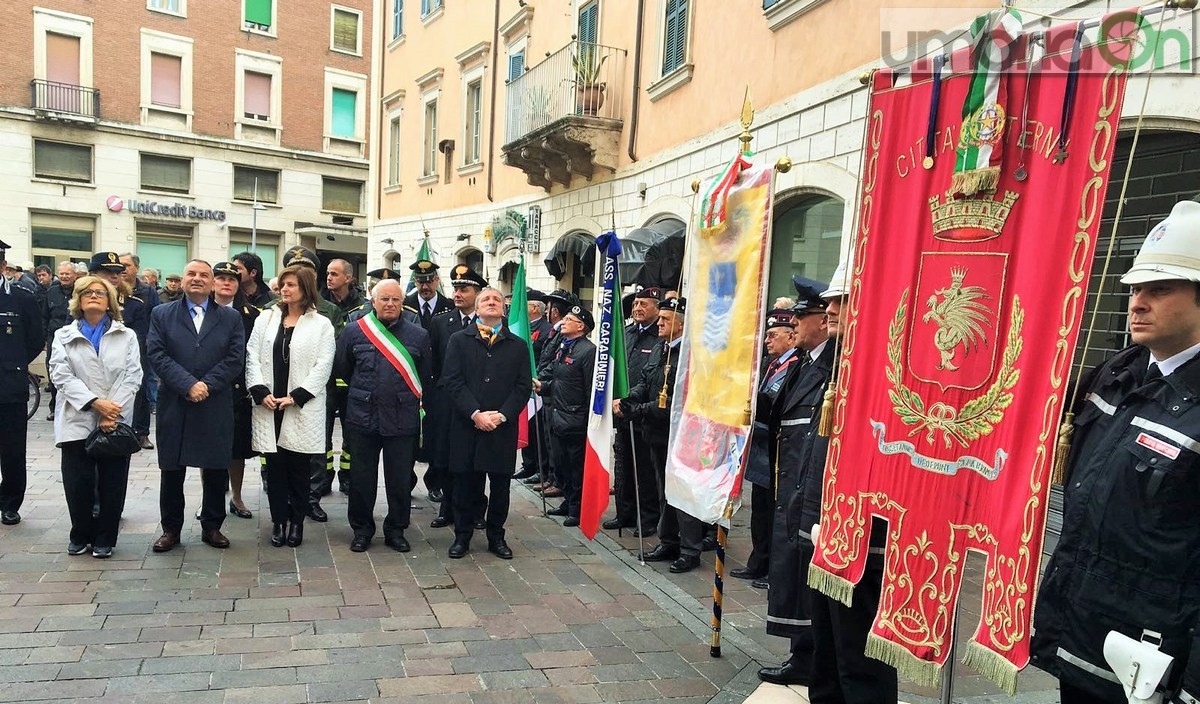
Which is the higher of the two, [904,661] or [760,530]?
[904,661]

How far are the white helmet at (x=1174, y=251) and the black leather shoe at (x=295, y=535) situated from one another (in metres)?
5.16

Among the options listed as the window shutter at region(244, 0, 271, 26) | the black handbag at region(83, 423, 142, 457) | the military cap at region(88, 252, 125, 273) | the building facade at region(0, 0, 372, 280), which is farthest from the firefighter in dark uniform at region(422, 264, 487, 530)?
the window shutter at region(244, 0, 271, 26)

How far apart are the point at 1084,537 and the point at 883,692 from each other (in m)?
1.11

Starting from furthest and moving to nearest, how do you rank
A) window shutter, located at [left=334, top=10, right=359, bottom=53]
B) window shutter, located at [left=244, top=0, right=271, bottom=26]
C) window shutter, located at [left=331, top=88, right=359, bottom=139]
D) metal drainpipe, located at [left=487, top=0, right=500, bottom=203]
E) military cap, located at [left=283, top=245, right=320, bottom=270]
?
window shutter, located at [left=331, top=88, right=359, bottom=139] → window shutter, located at [left=334, top=10, right=359, bottom=53] → window shutter, located at [left=244, top=0, right=271, bottom=26] → metal drainpipe, located at [left=487, top=0, right=500, bottom=203] → military cap, located at [left=283, top=245, right=320, bottom=270]

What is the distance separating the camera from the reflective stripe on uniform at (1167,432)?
2.08m

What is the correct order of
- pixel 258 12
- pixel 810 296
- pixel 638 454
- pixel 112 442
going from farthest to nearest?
pixel 258 12 → pixel 638 454 → pixel 112 442 → pixel 810 296

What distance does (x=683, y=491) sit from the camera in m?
4.25

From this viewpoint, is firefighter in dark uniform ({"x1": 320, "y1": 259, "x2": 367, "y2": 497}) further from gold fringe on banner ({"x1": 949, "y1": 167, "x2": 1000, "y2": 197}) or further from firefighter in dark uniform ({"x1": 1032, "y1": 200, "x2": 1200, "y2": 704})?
firefighter in dark uniform ({"x1": 1032, "y1": 200, "x2": 1200, "y2": 704})

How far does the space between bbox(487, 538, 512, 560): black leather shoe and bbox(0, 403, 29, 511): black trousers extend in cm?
339

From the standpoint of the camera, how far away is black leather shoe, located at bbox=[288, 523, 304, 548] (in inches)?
222

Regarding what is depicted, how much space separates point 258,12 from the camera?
29.5 metres

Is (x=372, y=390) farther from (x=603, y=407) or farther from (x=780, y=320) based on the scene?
(x=780, y=320)

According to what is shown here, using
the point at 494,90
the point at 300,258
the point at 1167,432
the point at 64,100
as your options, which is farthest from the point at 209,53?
the point at 1167,432

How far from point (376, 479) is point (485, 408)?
0.95 meters
